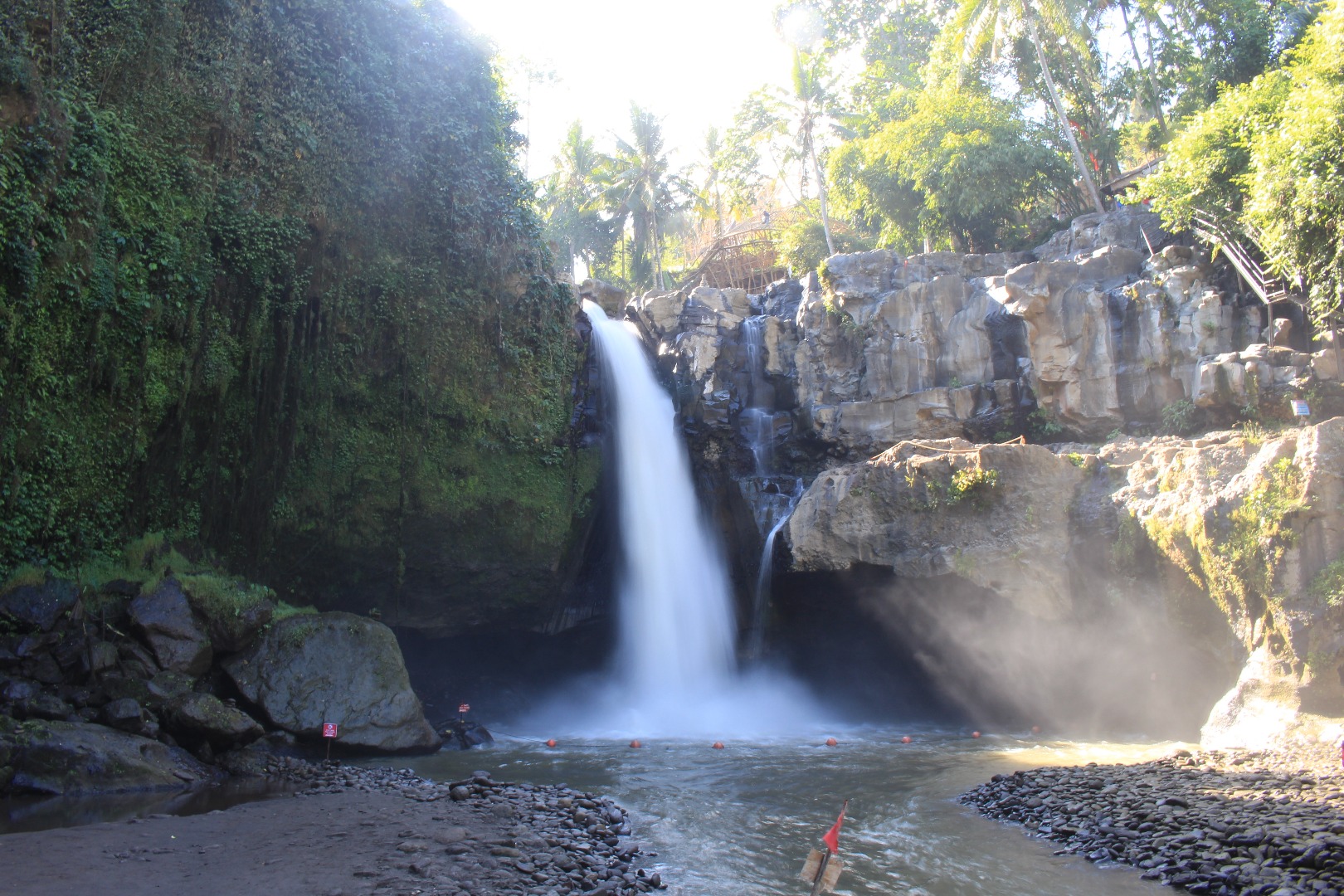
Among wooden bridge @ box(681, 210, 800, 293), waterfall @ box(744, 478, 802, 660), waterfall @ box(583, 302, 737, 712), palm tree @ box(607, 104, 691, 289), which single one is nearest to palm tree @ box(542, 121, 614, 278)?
palm tree @ box(607, 104, 691, 289)

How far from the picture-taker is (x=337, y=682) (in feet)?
49.4

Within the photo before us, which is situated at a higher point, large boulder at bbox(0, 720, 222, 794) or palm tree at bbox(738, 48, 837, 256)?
palm tree at bbox(738, 48, 837, 256)

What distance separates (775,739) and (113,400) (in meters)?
13.9

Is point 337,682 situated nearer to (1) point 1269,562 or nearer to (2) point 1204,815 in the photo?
(2) point 1204,815

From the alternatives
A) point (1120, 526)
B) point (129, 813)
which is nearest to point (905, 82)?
point (1120, 526)

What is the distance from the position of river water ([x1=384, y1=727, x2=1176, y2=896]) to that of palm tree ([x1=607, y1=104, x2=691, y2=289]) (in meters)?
27.8

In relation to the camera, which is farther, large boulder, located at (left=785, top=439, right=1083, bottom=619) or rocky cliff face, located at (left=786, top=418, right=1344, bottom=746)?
large boulder, located at (left=785, top=439, right=1083, bottom=619)

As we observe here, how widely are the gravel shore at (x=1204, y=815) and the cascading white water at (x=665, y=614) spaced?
8.41 m

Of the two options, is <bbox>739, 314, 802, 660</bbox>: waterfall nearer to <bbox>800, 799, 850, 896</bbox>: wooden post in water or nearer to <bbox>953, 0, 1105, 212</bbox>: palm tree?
<bbox>800, 799, 850, 896</bbox>: wooden post in water

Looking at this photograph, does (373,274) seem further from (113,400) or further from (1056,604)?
(1056,604)

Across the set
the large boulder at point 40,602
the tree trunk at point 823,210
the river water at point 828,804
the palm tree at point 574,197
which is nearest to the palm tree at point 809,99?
the tree trunk at point 823,210

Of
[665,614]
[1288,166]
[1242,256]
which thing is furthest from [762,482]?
[1288,166]

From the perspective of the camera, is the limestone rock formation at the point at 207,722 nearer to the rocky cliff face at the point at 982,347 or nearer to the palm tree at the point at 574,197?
the rocky cliff face at the point at 982,347

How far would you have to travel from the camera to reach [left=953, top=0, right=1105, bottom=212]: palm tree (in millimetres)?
30703
